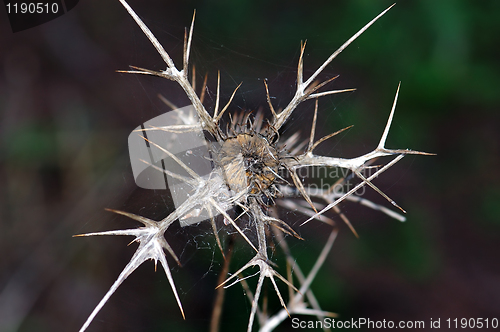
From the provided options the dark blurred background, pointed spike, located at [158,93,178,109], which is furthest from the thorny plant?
the dark blurred background

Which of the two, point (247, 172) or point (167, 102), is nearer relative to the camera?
point (247, 172)

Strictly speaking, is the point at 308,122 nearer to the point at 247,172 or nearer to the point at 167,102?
the point at 167,102

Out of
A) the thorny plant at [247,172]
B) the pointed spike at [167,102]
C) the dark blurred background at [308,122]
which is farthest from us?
the dark blurred background at [308,122]

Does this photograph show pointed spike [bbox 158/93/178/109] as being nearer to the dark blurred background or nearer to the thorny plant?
the dark blurred background

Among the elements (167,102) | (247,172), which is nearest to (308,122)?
(167,102)

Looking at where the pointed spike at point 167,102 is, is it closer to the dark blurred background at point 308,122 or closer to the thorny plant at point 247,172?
the dark blurred background at point 308,122

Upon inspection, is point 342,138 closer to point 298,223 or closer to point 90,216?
point 298,223

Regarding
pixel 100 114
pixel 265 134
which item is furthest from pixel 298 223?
pixel 100 114

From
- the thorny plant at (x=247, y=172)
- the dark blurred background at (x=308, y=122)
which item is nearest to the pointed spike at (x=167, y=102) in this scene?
the dark blurred background at (x=308, y=122)

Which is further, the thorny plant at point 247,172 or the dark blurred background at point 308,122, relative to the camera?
the dark blurred background at point 308,122

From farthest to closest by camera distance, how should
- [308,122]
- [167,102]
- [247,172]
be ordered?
[308,122] → [167,102] → [247,172]
